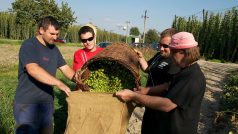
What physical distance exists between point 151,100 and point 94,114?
559 mm

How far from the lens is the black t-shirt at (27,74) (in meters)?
3.81

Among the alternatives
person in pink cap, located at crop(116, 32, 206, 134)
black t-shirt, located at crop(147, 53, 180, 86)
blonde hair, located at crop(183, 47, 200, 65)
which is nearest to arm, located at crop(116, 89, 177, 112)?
person in pink cap, located at crop(116, 32, 206, 134)

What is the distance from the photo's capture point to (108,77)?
3.86 meters

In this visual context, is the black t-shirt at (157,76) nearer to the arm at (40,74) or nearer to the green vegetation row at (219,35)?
the arm at (40,74)

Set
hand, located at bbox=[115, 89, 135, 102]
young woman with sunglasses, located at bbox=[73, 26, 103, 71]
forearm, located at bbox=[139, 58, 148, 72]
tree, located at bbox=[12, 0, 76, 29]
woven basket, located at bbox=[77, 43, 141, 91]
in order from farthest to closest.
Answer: tree, located at bbox=[12, 0, 76, 29]
forearm, located at bbox=[139, 58, 148, 72]
young woman with sunglasses, located at bbox=[73, 26, 103, 71]
woven basket, located at bbox=[77, 43, 141, 91]
hand, located at bbox=[115, 89, 135, 102]

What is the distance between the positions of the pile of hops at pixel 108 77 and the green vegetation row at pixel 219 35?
2714cm

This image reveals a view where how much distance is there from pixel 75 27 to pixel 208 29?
39500mm

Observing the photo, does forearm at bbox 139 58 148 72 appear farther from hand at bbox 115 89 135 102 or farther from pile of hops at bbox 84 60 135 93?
hand at bbox 115 89 135 102

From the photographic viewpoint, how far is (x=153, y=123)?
386 cm

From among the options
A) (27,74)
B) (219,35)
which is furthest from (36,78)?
(219,35)

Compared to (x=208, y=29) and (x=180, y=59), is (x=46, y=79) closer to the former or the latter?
(x=180, y=59)

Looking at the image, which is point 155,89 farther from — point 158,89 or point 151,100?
point 151,100

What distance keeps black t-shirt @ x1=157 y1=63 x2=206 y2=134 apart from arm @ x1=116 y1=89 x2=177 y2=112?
0.17ft

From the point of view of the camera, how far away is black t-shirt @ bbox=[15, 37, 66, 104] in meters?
3.81
